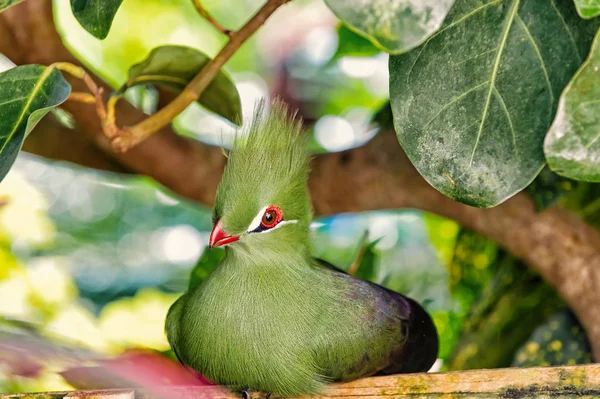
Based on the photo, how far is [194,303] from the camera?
4.18 ft

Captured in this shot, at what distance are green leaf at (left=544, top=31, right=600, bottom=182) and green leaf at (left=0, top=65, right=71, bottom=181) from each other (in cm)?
65

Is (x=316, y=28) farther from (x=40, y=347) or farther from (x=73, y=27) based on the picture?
(x=40, y=347)

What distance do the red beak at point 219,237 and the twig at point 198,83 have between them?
0.70 feet

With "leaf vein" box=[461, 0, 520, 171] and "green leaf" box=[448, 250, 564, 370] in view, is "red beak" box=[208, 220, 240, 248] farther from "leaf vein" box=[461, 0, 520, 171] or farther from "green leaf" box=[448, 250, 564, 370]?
"green leaf" box=[448, 250, 564, 370]

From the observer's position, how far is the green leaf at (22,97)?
98 cm

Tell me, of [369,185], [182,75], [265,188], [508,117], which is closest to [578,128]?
[508,117]

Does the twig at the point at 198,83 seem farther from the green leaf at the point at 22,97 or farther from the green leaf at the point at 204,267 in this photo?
the green leaf at the point at 204,267

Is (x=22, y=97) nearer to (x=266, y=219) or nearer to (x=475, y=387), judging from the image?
(x=266, y=219)

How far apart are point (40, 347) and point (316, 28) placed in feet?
7.47

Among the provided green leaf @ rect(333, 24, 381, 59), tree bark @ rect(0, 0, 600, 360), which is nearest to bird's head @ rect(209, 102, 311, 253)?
tree bark @ rect(0, 0, 600, 360)

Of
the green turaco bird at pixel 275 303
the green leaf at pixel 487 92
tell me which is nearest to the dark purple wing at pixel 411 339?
the green turaco bird at pixel 275 303

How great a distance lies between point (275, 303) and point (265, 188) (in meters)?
0.20

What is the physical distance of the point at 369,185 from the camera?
5.99ft

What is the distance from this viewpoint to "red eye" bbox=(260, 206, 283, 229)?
126cm
